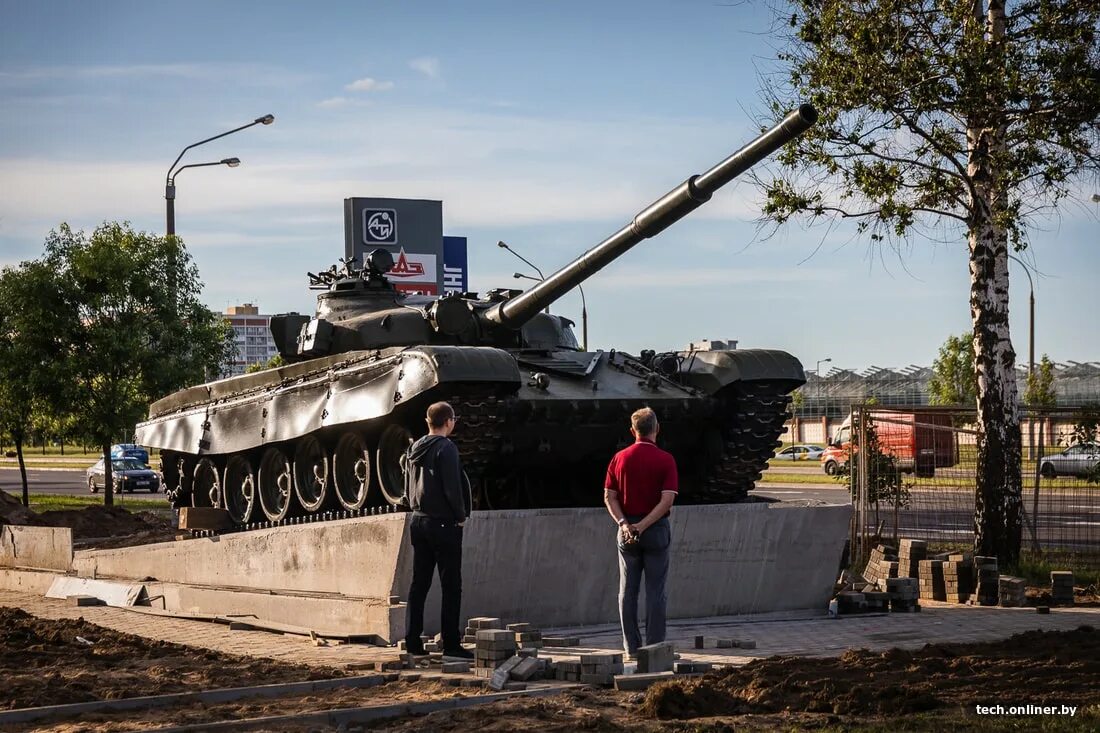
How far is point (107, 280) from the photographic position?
30.8 meters

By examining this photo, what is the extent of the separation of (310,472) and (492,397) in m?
3.94

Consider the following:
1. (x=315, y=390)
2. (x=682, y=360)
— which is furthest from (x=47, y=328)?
(x=682, y=360)

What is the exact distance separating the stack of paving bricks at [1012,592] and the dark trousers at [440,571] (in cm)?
627

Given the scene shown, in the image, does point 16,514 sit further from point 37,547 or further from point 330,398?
point 330,398

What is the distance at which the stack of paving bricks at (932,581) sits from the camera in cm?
1566

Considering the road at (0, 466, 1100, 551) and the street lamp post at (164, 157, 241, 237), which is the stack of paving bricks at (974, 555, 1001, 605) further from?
the street lamp post at (164, 157, 241, 237)

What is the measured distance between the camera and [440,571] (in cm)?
1109

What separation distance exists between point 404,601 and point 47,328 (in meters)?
20.5

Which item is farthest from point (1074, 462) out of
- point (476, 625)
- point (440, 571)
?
point (440, 571)

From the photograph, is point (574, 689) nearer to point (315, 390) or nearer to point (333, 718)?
point (333, 718)

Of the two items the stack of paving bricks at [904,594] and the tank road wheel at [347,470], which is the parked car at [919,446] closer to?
the stack of paving bricks at [904,594]

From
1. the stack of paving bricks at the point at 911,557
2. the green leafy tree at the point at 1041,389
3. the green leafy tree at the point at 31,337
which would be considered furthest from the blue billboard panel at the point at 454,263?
the stack of paving bricks at the point at 911,557

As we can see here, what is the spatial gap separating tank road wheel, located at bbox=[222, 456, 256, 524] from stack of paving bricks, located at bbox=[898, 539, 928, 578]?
7.57 m

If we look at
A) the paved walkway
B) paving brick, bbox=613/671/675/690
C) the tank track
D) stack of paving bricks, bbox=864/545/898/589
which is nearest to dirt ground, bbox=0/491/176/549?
the paved walkway
